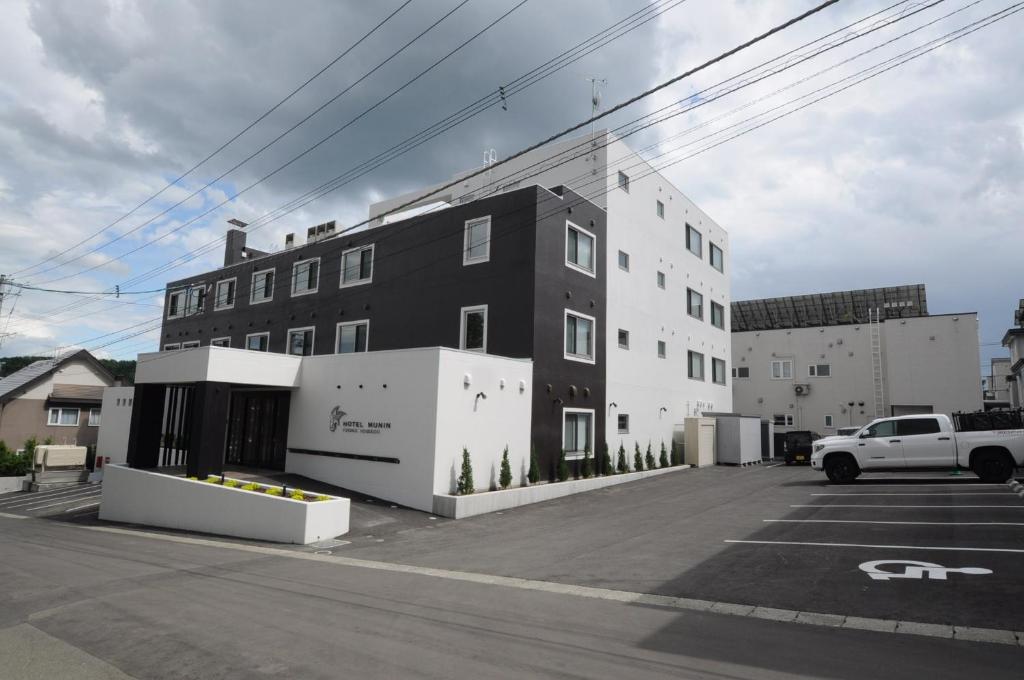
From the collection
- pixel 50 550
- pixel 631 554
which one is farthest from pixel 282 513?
pixel 631 554

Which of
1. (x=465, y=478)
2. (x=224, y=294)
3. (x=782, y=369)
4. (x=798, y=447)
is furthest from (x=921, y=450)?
(x=224, y=294)

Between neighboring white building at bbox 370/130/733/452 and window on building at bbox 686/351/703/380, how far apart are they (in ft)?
0.17

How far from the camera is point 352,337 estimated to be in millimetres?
24062

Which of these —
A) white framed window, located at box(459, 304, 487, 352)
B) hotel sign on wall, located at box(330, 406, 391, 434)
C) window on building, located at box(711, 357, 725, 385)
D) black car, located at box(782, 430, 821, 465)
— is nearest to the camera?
hotel sign on wall, located at box(330, 406, 391, 434)

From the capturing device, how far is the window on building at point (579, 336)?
67.1ft

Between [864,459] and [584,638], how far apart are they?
1518 centimetres

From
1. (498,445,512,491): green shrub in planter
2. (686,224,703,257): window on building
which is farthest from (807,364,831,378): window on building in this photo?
(498,445,512,491): green shrub in planter

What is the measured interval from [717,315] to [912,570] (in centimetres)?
2625

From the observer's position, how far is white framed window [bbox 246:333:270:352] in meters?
28.1

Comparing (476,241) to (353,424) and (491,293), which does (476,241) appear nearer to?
(491,293)

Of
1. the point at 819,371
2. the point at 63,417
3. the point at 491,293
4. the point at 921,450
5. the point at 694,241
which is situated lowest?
the point at 63,417

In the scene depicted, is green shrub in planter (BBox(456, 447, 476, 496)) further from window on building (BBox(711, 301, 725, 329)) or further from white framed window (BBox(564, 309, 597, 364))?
window on building (BBox(711, 301, 725, 329))

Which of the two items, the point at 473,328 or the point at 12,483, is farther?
the point at 12,483

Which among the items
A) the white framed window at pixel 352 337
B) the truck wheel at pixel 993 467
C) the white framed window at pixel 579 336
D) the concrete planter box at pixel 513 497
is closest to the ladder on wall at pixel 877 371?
the truck wheel at pixel 993 467
